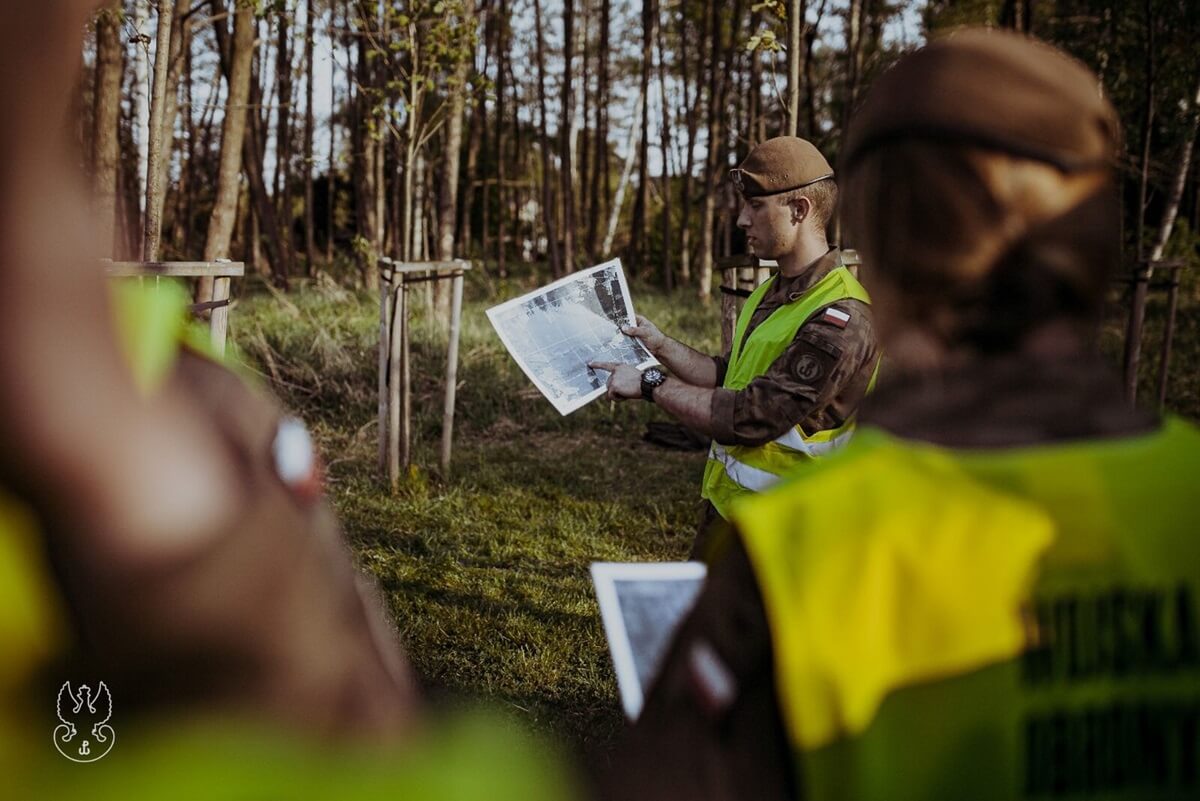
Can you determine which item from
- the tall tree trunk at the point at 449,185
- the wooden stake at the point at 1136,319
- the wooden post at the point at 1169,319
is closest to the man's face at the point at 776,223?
the wooden stake at the point at 1136,319

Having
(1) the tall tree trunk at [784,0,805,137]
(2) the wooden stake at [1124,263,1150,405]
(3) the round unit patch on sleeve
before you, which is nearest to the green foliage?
(3) the round unit patch on sleeve

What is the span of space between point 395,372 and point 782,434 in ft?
14.1

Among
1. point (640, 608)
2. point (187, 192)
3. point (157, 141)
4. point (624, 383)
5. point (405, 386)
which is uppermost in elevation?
point (187, 192)

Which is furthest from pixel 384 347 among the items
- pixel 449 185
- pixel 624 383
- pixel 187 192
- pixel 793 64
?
pixel 187 192

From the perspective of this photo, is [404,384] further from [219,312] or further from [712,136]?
[712,136]

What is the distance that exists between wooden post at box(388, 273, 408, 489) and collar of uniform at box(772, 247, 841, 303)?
3.97 m

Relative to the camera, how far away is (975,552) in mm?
804

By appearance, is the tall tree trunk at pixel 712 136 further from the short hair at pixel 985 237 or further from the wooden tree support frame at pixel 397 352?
the short hair at pixel 985 237

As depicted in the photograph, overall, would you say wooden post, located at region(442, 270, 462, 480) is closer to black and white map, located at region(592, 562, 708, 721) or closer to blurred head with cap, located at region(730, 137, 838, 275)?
blurred head with cap, located at region(730, 137, 838, 275)

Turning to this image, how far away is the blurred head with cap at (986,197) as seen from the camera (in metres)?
0.88

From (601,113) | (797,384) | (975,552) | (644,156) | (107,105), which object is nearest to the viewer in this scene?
(975,552)

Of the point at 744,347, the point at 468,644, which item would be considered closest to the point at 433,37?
the point at 468,644

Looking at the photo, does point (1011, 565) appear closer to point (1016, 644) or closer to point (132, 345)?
point (1016, 644)

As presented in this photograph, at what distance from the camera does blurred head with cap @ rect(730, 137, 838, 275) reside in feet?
9.67
